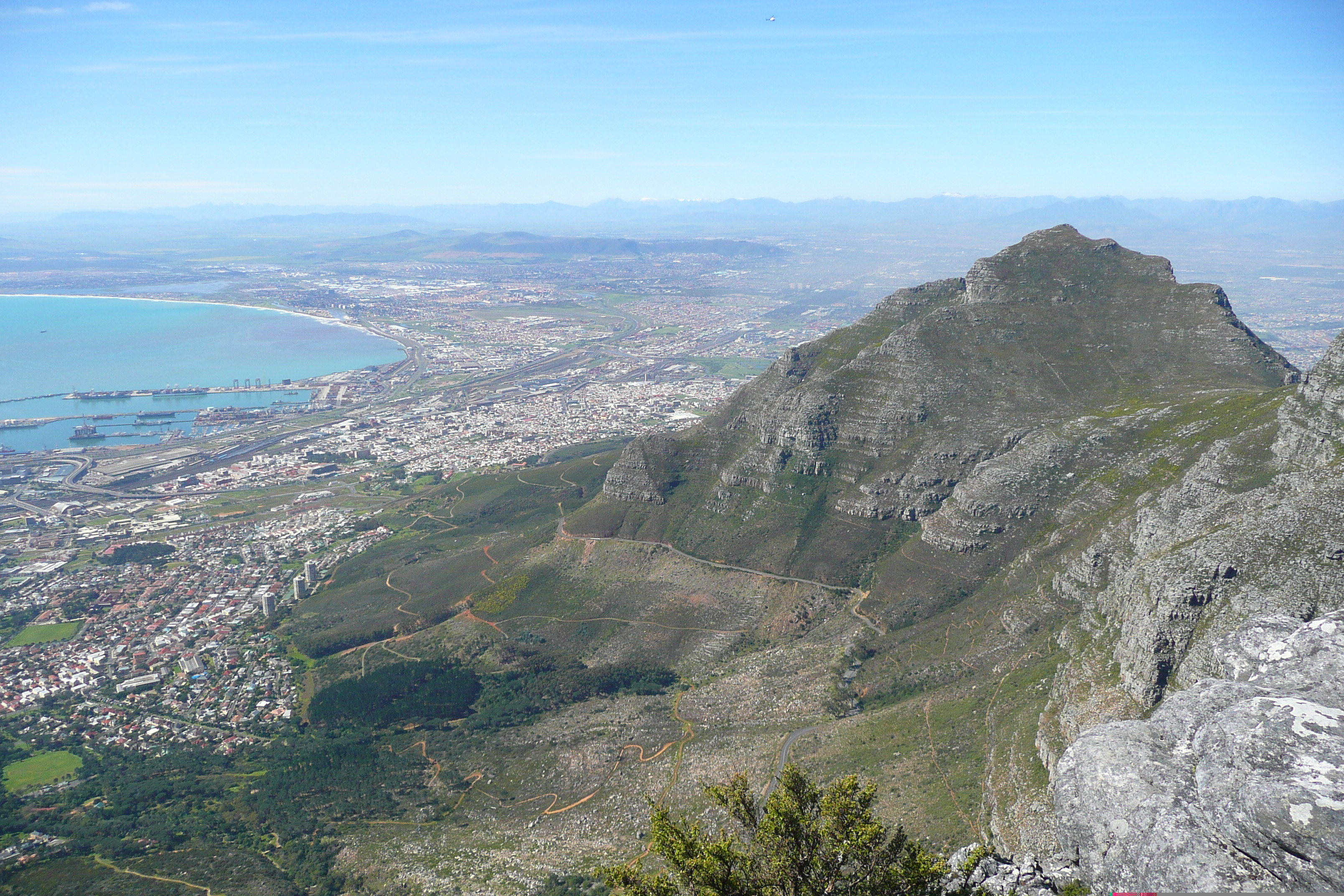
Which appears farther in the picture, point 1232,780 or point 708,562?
point 708,562

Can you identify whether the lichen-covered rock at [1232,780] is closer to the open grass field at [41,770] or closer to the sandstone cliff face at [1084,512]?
the sandstone cliff face at [1084,512]

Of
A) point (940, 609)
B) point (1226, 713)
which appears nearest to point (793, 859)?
point (1226, 713)

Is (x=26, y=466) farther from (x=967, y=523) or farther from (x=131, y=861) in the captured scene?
(x=967, y=523)

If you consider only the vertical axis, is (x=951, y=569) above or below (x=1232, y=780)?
below

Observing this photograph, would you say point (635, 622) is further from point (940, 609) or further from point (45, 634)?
point (45, 634)

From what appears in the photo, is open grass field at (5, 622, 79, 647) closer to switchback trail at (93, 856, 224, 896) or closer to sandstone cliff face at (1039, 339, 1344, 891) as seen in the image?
switchback trail at (93, 856, 224, 896)

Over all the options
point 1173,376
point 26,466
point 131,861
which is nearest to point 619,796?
point 131,861

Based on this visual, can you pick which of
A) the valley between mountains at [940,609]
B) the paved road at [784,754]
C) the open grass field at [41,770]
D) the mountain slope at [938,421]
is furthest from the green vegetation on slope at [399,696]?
the paved road at [784,754]
